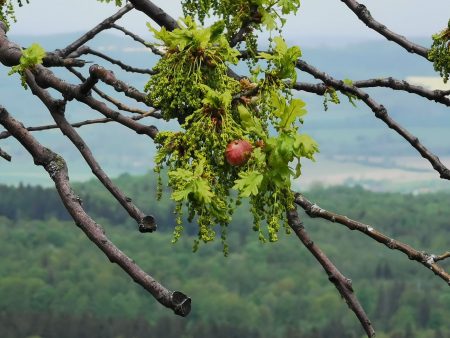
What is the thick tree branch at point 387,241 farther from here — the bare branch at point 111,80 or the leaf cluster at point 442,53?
the bare branch at point 111,80

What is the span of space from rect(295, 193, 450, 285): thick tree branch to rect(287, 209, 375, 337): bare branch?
0.14 m

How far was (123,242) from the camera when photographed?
6107 inches

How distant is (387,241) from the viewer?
22.1 ft

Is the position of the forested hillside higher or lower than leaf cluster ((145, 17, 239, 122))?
higher

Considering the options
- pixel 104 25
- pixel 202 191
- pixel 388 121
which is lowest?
pixel 202 191

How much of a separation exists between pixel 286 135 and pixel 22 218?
173573 mm

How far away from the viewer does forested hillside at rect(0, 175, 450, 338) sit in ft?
487

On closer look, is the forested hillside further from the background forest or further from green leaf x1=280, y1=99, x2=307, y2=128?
green leaf x1=280, y1=99, x2=307, y2=128

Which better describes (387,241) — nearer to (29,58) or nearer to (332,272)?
(332,272)

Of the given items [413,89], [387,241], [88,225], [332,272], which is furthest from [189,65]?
[413,89]

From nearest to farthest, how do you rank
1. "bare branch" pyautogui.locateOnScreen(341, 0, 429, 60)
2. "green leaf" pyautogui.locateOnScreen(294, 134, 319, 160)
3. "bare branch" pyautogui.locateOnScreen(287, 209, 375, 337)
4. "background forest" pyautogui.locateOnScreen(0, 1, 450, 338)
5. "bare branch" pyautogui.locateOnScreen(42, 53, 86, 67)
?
"green leaf" pyautogui.locateOnScreen(294, 134, 319, 160) < "bare branch" pyautogui.locateOnScreen(42, 53, 86, 67) < "bare branch" pyautogui.locateOnScreen(287, 209, 375, 337) < "bare branch" pyautogui.locateOnScreen(341, 0, 429, 60) < "background forest" pyautogui.locateOnScreen(0, 1, 450, 338)

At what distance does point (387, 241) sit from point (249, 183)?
213 centimetres

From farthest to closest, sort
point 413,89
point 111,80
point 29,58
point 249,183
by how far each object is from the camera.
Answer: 1. point 413,89
2. point 29,58
3. point 111,80
4. point 249,183

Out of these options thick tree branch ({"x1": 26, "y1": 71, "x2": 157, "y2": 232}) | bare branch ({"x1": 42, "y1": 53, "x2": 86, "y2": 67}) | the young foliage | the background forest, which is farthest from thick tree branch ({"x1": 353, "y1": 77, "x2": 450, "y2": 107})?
the background forest
